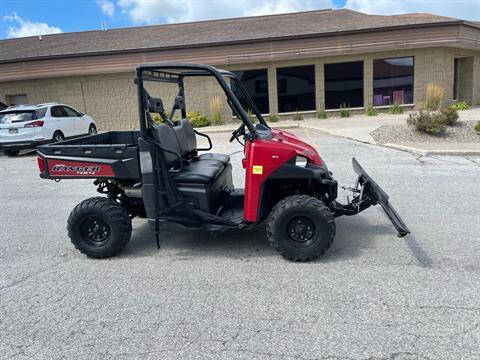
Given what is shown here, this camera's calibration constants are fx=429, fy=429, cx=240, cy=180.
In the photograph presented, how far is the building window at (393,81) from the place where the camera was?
62.6 feet

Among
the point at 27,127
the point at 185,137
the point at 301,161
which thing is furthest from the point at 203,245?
the point at 27,127

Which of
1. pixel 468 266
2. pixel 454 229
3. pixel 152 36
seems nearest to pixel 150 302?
pixel 468 266

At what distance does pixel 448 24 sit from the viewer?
17.7 metres

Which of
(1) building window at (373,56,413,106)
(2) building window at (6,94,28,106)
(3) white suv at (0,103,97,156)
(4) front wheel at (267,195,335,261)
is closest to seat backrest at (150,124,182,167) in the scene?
(4) front wheel at (267,195,335,261)

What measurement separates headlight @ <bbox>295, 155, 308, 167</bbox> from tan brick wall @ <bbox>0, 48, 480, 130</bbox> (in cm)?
1499

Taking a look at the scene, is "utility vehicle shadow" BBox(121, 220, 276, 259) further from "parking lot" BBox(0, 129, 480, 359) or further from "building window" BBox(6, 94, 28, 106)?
"building window" BBox(6, 94, 28, 106)

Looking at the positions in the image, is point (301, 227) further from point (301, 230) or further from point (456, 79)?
point (456, 79)

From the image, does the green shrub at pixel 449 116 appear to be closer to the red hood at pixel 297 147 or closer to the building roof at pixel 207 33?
the building roof at pixel 207 33

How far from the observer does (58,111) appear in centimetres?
1434

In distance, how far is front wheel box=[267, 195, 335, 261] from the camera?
407cm

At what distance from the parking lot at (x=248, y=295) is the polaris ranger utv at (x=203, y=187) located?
0.32 m

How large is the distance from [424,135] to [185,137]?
921cm

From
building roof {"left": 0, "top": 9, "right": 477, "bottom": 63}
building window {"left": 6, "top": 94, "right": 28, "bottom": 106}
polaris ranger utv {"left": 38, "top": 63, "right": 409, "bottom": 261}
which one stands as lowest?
polaris ranger utv {"left": 38, "top": 63, "right": 409, "bottom": 261}

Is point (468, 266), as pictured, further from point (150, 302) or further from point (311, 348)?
point (150, 302)
